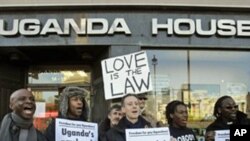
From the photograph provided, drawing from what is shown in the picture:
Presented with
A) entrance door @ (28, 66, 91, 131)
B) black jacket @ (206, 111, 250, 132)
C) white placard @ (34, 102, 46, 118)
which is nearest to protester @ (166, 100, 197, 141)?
black jacket @ (206, 111, 250, 132)

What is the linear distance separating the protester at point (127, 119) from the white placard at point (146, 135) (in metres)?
0.19

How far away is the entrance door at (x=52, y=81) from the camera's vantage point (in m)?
10.4

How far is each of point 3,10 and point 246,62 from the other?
14.4ft

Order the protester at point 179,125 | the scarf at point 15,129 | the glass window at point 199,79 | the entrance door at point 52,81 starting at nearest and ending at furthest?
the scarf at point 15,129 < the protester at point 179,125 < the glass window at point 199,79 < the entrance door at point 52,81

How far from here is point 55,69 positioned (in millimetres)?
10562

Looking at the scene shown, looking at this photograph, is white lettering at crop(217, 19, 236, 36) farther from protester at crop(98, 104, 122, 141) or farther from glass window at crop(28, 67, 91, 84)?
protester at crop(98, 104, 122, 141)

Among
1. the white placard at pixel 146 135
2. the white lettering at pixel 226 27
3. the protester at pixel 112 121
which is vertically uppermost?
the white lettering at pixel 226 27

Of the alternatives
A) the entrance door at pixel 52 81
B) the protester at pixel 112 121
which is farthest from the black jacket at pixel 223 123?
the entrance door at pixel 52 81

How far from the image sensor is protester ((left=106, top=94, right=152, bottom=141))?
20.6ft

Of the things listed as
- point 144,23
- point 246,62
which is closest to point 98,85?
point 144,23

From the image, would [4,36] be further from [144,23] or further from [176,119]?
[176,119]

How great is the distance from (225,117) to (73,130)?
9.24ft

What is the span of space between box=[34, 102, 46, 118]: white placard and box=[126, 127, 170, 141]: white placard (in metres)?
4.45

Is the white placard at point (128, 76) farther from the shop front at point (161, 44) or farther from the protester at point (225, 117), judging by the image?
the shop front at point (161, 44)
